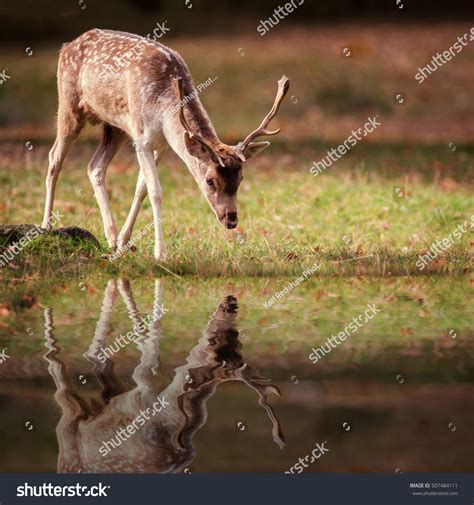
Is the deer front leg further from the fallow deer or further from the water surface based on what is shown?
the water surface

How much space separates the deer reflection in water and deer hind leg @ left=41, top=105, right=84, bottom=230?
172 inches

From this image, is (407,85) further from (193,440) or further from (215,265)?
(193,440)

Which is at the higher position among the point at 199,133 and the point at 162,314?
the point at 199,133

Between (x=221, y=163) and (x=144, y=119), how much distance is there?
1337 mm

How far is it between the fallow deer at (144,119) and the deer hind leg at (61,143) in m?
0.01

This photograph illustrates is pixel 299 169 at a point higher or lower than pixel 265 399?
lower

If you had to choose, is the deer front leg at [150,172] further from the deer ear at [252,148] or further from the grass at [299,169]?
the deer ear at [252,148]

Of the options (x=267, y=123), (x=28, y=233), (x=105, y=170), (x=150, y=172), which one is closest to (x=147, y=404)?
(x=267, y=123)

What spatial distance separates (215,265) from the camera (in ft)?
35.2

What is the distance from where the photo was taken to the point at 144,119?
11.3 m

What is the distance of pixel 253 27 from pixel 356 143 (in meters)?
10.4

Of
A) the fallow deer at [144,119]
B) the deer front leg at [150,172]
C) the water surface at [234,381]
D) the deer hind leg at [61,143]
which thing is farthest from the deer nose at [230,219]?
the deer hind leg at [61,143]

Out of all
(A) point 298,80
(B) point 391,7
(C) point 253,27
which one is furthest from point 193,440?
(B) point 391,7

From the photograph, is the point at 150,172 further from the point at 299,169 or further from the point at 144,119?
the point at 299,169
